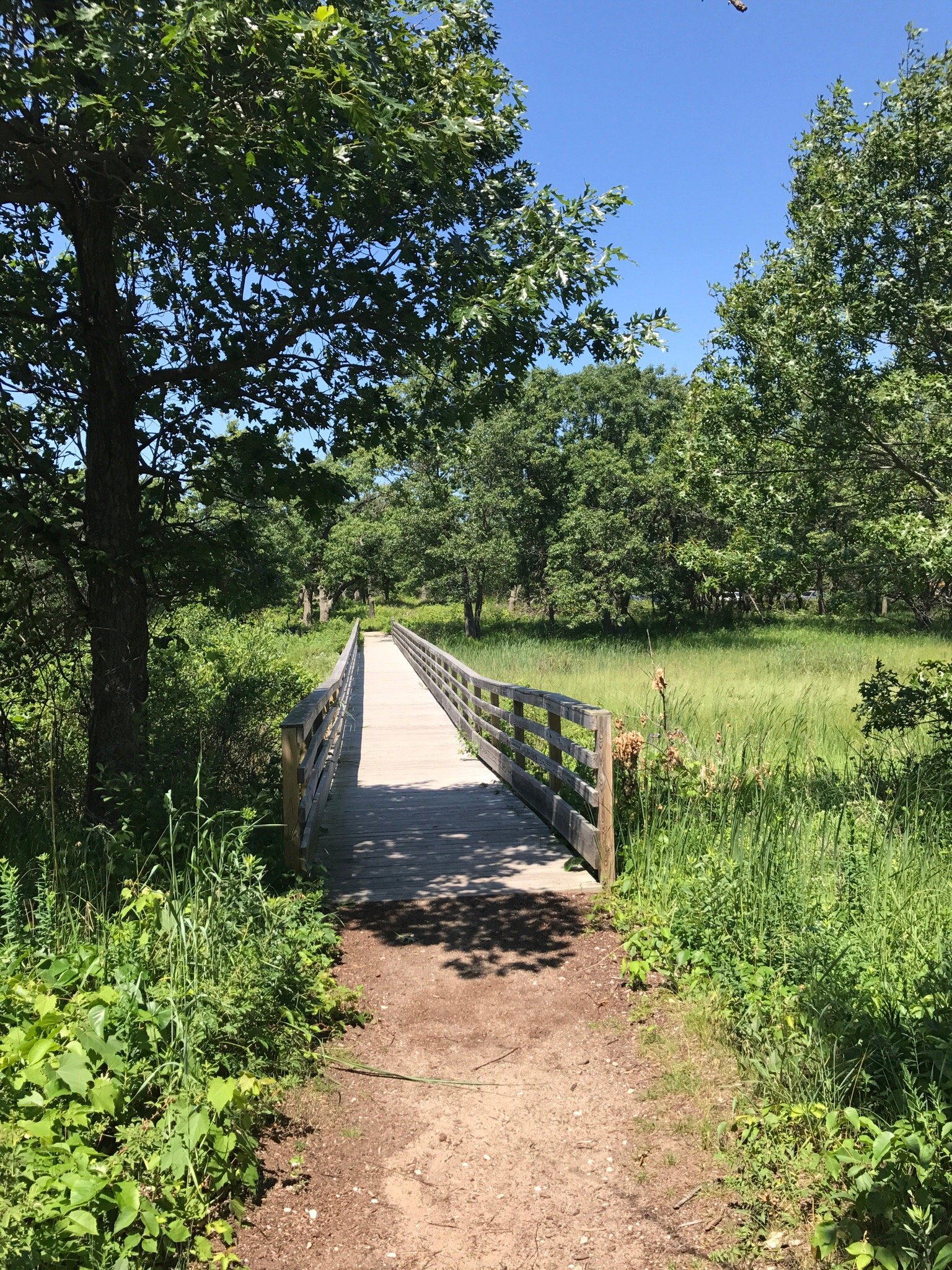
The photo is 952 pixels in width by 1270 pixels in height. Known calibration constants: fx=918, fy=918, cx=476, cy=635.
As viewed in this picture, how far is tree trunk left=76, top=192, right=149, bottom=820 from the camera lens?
19.8 feet

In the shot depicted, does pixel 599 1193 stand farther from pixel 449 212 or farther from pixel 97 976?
pixel 449 212

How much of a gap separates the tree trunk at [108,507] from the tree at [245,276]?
0.6 inches

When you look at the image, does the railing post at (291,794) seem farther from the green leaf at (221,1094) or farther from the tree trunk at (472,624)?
the tree trunk at (472,624)

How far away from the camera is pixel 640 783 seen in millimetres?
7301

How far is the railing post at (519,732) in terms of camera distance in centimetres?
871

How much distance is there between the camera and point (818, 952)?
397 centimetres

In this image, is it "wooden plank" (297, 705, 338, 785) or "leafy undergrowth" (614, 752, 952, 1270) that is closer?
"leafy undergrowth" (614, 752, 952, 1270)

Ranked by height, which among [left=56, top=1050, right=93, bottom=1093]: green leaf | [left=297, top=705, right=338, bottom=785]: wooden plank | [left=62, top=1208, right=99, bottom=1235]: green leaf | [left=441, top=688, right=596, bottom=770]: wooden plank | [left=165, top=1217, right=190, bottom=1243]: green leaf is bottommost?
[left=165, top=1217, right=190, bottom=1243]: green leaf

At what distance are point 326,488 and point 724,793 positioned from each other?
3.55 meters

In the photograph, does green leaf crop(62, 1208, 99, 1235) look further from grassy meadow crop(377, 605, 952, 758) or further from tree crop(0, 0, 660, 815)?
grassy meadow crop(377, 605, 952, 758)

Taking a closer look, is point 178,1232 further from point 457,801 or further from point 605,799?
point 457,801

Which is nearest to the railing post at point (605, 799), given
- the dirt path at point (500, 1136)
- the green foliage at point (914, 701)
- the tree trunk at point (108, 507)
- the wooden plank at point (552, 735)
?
the wooden plank at point (552, 735)

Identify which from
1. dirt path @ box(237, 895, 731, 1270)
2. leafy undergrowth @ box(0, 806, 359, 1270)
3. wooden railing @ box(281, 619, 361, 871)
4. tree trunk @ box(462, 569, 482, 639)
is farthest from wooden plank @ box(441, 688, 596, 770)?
tree trunk @ box(462, 569, 482, 639)

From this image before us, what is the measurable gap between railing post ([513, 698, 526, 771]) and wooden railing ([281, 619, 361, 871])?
178 centimetres
